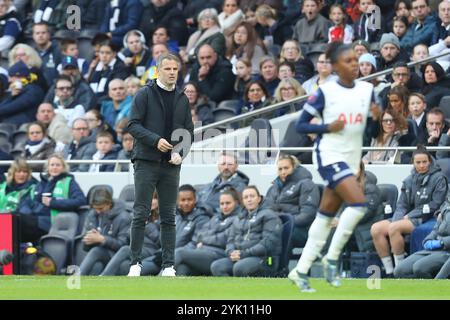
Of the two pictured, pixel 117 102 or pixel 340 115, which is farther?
pixel 117 102

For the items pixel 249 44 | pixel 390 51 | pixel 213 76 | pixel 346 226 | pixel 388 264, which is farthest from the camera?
pixel 249 44

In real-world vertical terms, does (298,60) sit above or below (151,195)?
above

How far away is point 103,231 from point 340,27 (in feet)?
19.1

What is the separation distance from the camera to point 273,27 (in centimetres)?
2473

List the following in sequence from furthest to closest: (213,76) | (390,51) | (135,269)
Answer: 1. (213,76)
2. (390,51)
3. (135,269)

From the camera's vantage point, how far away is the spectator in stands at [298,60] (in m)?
22.7

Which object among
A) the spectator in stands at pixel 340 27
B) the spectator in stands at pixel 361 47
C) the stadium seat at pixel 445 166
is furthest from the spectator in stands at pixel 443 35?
the stadium seat at pixel 445 166

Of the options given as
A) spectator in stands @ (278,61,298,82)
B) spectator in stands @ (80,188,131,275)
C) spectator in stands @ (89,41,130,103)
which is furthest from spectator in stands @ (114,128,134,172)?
spectator in stands @ (89,41,130,103)

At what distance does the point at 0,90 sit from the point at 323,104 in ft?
43.4

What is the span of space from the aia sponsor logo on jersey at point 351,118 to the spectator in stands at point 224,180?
688 cm

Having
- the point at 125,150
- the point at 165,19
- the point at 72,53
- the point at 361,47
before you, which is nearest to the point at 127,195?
the point at 125,150

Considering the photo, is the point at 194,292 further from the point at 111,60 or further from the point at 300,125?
the point at 111,60

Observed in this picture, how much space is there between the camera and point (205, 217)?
19203 mm

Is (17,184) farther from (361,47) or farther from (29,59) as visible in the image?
(361,47)
